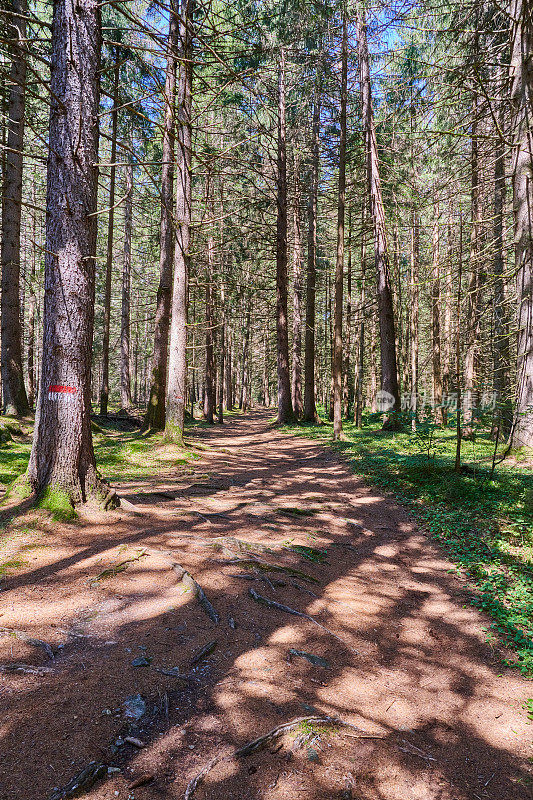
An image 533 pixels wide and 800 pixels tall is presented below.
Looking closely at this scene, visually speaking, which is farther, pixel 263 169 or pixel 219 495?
pixel 263 169

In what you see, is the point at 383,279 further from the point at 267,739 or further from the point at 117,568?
the point at 267,739

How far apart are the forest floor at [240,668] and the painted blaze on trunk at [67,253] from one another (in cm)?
73

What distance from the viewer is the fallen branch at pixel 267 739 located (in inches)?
74.3

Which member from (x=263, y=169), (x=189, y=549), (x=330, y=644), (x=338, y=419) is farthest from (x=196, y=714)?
(x=263, y=169)

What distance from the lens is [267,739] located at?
7.14ft

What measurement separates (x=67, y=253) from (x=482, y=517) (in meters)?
6.59

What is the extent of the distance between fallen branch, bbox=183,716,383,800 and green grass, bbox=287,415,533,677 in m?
1.83

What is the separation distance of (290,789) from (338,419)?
38.7ft

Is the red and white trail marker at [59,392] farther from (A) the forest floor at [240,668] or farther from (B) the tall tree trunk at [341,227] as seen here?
(B) the tall tree trunk at [341,227]

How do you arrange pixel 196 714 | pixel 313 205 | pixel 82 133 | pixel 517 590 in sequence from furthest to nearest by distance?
pixel 313 205
pixel 82 133
pixel 517 590
pixel 196 714

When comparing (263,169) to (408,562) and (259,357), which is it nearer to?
(408,562)

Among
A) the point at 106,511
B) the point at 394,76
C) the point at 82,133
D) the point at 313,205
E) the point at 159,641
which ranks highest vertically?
the point at 394,76

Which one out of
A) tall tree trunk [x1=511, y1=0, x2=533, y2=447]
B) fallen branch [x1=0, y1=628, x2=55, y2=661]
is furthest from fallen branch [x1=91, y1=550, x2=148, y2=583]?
tall tree trunk [x1=511, y1=0, x2=533, y2=447]

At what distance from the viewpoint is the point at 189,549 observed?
14.6 ft
